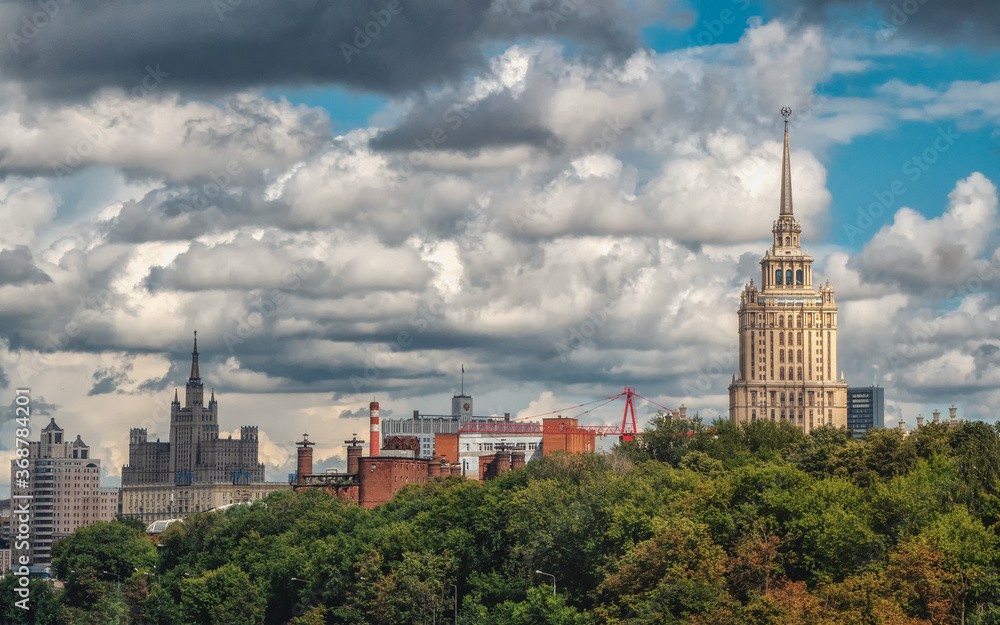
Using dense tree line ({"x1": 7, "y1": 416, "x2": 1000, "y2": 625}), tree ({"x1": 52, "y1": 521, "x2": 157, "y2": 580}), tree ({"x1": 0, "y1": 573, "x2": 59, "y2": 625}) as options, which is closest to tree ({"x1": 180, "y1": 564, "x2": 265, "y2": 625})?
dense tree line ({"x1": 7, "y1": 416, "x2": 1000, "y2": 625})

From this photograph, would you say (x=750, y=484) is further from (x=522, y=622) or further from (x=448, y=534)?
(x=448, y=534)

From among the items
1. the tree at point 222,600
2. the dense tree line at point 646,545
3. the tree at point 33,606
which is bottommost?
the tree at point 33,606

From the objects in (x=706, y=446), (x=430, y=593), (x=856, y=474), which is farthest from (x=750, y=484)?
(x=706, y=446)

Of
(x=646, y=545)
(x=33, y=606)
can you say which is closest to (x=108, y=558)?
(x=33, y=606)

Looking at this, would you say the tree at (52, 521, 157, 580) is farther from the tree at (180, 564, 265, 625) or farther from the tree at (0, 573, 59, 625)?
the tree at (180, 564, 265, 625)

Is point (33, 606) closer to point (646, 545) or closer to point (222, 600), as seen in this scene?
point (222, 600)

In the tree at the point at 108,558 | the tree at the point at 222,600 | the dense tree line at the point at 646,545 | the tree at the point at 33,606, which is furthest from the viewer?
the tree at the point at 108,558

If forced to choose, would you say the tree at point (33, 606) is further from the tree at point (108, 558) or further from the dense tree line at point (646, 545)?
the tree at point (108, 558)

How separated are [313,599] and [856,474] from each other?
56.7 metres

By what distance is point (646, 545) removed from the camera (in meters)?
95.4

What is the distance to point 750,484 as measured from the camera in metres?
95.8

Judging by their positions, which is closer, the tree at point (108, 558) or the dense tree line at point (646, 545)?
the dense tree line at point (646, 545)

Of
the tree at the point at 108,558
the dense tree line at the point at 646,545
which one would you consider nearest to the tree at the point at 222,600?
the dense tree line at the point at 646,545

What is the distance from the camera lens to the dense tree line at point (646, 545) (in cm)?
7888
